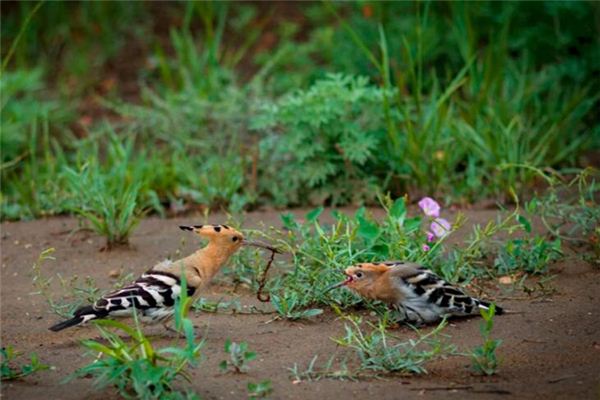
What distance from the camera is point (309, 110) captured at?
7301mm

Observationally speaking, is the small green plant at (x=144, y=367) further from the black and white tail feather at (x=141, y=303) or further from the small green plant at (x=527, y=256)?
the small green plant at (x=527, y=256)

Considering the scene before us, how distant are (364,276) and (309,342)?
44 centimetres

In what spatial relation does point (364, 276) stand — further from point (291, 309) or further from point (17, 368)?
point (17, 368)

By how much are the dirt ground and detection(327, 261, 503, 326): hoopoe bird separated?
0.35 ft

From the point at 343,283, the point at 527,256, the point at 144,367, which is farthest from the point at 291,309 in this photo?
the point at 527,256

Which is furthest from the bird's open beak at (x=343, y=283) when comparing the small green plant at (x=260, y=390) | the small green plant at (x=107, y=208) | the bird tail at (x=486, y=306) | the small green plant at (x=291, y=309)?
the small green plant at (x=107, y=208)

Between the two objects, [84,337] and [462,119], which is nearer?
[84,337]

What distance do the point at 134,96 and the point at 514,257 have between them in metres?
5.23

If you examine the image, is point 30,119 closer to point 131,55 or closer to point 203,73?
point 203,73

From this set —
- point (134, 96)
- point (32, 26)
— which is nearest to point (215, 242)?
point (134, 96)

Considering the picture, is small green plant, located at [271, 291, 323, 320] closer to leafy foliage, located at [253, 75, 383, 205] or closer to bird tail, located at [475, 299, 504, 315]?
bird tail, located at [475, 299, 504, 315]

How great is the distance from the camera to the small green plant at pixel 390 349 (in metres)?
4.70

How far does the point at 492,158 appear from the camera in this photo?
24.5 ft

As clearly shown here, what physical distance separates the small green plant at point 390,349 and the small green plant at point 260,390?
1.59ft
